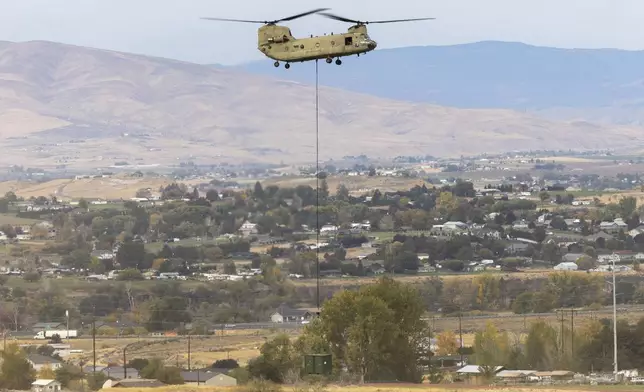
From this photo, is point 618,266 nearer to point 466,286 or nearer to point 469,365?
point 466,286

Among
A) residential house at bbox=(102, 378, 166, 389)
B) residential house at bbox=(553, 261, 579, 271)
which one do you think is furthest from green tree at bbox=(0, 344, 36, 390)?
residential house at bbox=(553, 261, 579, 271)

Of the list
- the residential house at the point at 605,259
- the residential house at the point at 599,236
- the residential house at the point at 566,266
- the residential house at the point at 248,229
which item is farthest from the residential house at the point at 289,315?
the residential house at the point at 599,236

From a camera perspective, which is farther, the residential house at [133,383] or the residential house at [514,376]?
the residential house at [514,376]

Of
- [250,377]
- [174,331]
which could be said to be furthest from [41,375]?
[174,331]

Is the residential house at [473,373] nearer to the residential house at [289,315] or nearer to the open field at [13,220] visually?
the residential house at [289,315]

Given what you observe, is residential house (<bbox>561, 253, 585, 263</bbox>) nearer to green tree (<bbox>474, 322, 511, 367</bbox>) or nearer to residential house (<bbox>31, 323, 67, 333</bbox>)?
residential house (<bbox>31, 323, 67, 333</bbox>)
